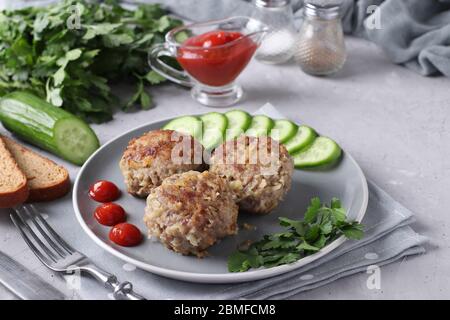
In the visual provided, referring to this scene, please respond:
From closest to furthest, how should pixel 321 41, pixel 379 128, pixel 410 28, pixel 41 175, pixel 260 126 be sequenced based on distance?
pixel 41 175 → pixel 260 126 → pixel 379 128 → pixel 321 41 → pixel 410 28

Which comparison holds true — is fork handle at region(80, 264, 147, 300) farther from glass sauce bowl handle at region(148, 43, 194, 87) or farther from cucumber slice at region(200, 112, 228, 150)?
glass sauce bowl handle at region(148, 43, 194, 87)

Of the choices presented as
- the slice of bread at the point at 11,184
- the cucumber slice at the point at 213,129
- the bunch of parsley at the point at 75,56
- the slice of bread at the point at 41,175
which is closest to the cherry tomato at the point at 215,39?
the bunch of parsley at the point at 75,56

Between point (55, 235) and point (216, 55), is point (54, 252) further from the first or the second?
point (216, 55)

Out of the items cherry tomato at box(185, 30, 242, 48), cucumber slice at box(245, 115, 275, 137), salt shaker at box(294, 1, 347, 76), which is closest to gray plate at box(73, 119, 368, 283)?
cucumber slice at box(245, 115, 275, 137)

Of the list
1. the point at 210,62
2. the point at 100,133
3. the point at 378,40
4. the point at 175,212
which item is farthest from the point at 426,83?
the point at 175,212

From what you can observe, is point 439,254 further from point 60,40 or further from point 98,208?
point 60,40

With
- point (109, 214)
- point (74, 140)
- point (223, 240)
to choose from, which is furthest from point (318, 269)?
point (74, 140)
